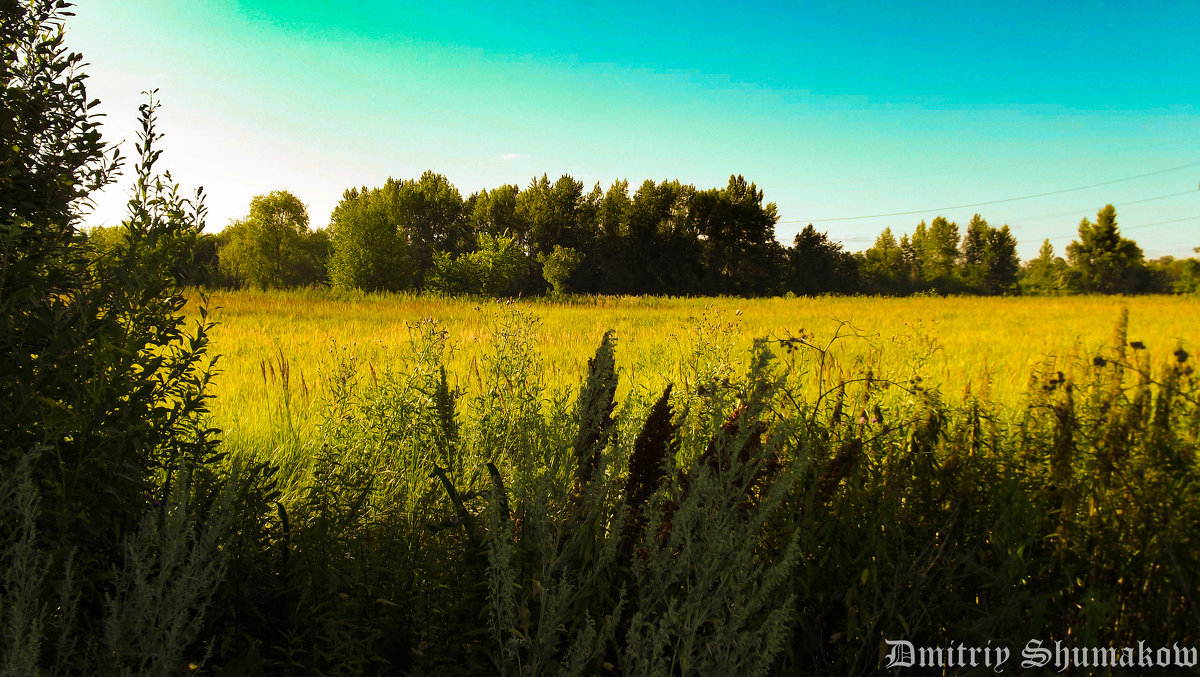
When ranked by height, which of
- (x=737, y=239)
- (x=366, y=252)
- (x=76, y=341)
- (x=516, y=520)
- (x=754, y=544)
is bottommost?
(x=516, y=520)

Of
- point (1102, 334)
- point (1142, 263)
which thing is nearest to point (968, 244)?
point (1142, 263)

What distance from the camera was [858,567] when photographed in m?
2.38

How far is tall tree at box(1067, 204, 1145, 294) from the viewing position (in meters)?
41.1

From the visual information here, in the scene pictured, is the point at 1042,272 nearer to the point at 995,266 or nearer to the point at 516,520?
the point at 995,266

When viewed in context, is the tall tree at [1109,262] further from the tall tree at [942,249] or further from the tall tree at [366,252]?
the tall tree at [366,252]

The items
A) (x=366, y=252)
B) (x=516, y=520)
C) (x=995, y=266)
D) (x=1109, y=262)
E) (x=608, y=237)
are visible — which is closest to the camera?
(x=516, y=520)

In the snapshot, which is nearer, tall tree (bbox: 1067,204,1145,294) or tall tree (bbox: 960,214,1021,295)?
tall tree (bbox: 1067,204,1145,294)

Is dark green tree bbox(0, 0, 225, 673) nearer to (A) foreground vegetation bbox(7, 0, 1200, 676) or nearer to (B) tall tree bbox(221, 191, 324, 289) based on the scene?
(A) foreground vegetation bbox(7, 0, 1200, 676)

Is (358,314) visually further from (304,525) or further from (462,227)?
(462,227)

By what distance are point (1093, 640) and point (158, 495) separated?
3255 mm

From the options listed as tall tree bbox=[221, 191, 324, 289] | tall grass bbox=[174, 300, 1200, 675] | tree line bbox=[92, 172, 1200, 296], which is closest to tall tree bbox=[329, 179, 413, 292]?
tree line bbox=[92, 172, 1200, 296]

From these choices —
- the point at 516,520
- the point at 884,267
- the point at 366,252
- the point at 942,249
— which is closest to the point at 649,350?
the point at 516,520

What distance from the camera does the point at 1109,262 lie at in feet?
137

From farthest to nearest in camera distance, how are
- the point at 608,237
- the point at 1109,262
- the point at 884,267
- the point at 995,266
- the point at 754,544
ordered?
the point at 884,267, the point at 995,266, the point at 608,237, the point at 1109,262, the point at 754,544
